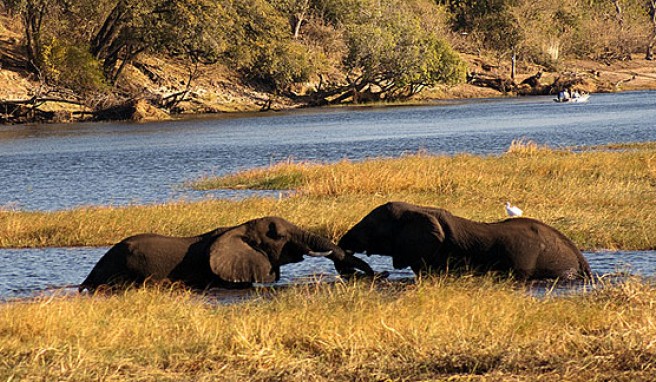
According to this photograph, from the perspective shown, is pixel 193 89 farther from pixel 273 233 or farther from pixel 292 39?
pixel 273 233

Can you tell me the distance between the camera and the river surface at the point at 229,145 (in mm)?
16438

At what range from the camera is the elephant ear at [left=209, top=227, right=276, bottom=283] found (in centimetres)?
1307

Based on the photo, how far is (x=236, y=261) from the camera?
13.1 m

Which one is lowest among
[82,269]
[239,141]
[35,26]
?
[239,141]

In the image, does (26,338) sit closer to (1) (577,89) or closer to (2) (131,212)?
(2) (131,212)

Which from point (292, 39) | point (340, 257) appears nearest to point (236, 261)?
point (340, 257)

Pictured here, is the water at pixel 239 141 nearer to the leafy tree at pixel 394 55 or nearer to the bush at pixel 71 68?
the bush at pixel 71 68

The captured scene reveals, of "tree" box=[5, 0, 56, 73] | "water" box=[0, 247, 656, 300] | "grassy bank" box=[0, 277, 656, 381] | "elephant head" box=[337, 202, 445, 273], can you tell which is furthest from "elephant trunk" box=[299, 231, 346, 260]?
"tree" box=[5, 0, 56, 73]

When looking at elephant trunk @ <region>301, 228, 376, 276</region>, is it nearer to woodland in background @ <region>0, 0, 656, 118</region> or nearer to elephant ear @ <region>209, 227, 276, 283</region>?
elephant ear @ <region>209, 227, 276, 283</region>

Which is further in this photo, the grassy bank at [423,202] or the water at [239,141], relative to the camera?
the water at [239,141]

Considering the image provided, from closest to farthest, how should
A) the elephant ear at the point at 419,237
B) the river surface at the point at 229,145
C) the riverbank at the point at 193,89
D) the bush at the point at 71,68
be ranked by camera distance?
the elephant ear at the point at 419,237 < the river surface at the point at 229,145 < the bush at the point at 71,68 < the riverbank at the point at 193,89

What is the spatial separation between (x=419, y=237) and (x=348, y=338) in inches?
159

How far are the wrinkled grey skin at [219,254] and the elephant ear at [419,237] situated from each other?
726 millimetres

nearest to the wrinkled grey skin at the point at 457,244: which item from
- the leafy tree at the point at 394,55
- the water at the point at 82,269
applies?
the water at the point at 82,269
